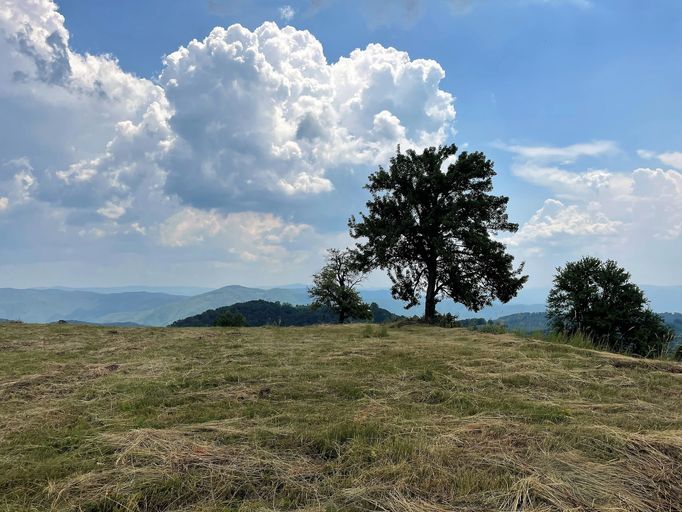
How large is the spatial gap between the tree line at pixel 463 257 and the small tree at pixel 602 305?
67mm

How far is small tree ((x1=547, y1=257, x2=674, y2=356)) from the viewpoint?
2842cm

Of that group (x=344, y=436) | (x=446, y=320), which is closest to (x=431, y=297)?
(x=446, y=320)

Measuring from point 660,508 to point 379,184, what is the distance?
26.2 metres

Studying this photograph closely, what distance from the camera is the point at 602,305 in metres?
29.5

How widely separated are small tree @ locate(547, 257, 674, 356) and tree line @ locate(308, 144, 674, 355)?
2.6 inches

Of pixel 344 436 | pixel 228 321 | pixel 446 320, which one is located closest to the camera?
pixel 344 436

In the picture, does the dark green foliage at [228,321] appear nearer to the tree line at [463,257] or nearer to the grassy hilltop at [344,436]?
the tree line at [463,257]

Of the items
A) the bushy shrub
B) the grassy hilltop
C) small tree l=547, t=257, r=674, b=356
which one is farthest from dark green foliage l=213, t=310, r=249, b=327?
the grassy hilltop

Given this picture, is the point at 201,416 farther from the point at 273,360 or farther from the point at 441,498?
the point at 273,360

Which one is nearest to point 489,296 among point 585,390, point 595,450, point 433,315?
point 433,315

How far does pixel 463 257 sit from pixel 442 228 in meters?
2.39

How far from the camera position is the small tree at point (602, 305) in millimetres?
28422

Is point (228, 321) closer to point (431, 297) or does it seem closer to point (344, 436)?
point (431, 297)

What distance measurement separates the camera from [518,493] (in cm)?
343
